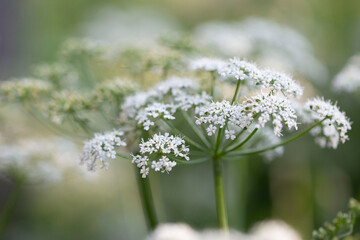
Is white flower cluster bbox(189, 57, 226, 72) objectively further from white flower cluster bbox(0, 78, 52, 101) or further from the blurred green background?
the blurred green background

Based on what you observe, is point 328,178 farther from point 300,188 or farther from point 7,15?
point 7,15

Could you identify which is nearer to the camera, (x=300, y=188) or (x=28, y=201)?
(x=300, y=188)

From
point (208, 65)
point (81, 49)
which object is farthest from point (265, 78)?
point (81, 49)

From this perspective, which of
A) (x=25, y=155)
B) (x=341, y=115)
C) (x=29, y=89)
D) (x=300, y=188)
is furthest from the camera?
(x=300, y=188)

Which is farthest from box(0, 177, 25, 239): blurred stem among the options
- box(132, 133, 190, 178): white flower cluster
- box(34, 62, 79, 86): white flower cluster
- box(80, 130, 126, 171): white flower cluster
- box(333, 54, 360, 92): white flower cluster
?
box(333, 54, 360, 92): white flower cluster

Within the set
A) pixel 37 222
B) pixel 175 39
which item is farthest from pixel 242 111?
pixel 37 222

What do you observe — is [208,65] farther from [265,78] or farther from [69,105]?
[69,105]

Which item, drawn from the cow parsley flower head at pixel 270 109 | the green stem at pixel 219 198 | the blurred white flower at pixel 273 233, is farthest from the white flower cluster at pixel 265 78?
the blurred white flower at pixel 273 233
